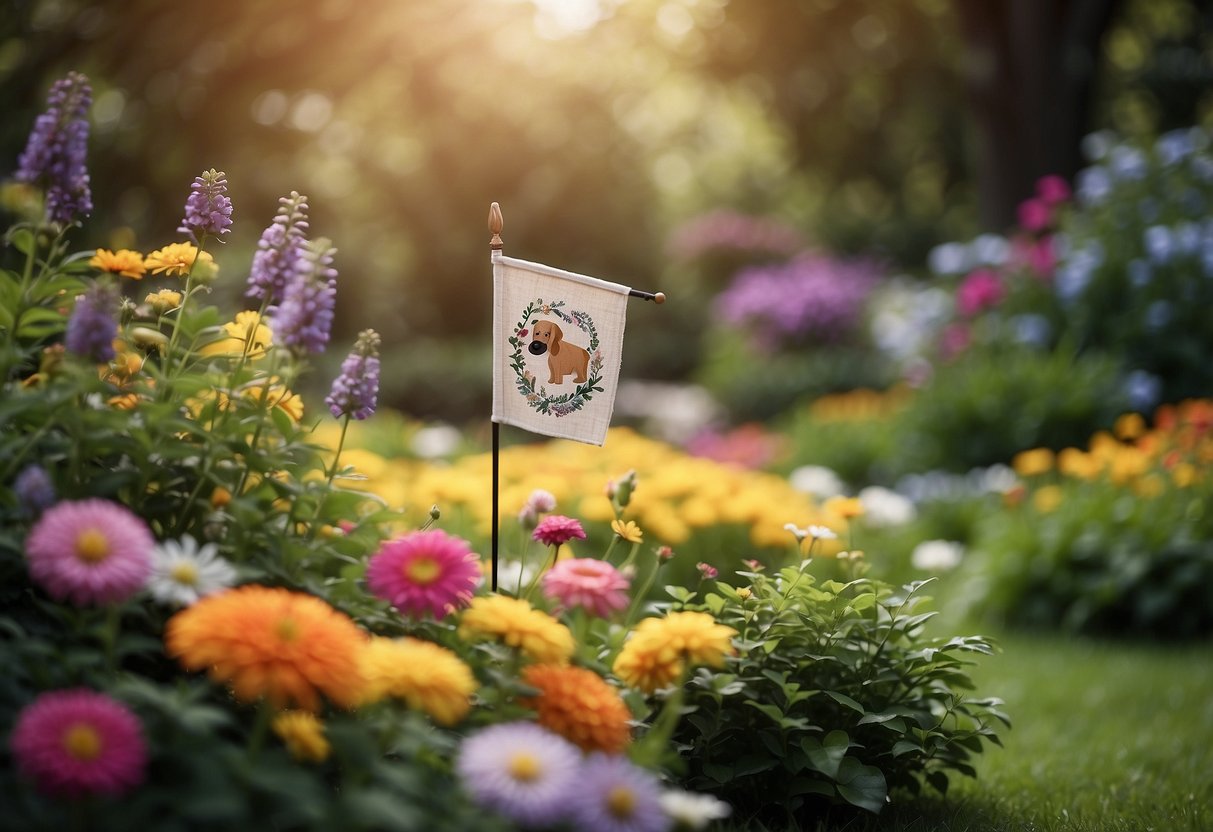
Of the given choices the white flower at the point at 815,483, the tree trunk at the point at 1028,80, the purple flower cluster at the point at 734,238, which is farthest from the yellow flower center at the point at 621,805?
the purple flower cluster at the point at 734,238

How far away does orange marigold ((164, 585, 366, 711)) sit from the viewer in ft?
4.75

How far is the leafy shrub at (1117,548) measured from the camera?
15.2 feet

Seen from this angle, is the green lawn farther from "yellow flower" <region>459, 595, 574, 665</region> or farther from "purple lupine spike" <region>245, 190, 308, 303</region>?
"purple lupine spike" <region>245, 190, 308, 303</region>

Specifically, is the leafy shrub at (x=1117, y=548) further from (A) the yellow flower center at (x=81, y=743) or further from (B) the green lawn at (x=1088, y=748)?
(A) the yellow flower center at (x=81, y=743)

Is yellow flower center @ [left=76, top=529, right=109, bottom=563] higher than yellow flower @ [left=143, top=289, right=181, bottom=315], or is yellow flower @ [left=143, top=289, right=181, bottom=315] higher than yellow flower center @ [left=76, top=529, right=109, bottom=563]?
yellow flower @ [left=143, top=289, right=181, bottom=315]

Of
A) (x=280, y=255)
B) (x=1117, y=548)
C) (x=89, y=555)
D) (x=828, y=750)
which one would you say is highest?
(x=280, y=255)

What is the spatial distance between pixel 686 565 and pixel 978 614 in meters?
1.54

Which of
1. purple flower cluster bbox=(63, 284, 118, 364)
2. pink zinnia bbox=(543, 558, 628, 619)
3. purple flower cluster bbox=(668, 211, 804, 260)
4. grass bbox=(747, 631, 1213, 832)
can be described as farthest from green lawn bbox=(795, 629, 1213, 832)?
purple flower cluster bbox=(668, 211, 804, 260)

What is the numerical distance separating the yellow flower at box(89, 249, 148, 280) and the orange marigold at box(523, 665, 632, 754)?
1.10 meters

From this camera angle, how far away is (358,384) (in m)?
1.97

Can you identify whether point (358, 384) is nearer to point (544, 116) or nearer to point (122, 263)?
point (122, 263)

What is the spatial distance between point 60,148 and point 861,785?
1.91m

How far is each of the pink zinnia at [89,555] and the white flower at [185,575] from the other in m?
0.07

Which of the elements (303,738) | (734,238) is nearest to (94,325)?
(303,738)
